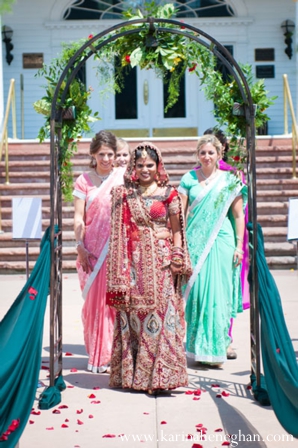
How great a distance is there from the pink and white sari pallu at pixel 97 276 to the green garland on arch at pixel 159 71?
454mm

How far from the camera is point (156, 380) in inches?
241

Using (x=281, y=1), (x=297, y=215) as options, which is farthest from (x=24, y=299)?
(x=281, y=1)

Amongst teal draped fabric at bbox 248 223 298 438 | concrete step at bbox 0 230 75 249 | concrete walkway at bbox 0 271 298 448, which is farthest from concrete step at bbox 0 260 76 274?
teal draped fabric at bbox 248 223 298 438

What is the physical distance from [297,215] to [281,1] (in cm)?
1202

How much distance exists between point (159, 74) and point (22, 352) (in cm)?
252

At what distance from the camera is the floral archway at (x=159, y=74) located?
611cm

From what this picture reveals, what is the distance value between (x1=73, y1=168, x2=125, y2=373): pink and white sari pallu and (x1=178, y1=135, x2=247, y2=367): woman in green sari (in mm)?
708

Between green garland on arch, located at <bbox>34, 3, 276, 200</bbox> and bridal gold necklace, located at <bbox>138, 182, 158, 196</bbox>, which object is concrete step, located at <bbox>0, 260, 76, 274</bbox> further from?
bridal gold necklace, located at <bbox>138, 182, 158, 196</bbox>

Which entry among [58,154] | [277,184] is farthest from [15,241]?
[58,154]

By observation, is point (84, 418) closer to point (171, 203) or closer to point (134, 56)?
point (171, 203)

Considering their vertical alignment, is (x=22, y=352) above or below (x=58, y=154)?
below

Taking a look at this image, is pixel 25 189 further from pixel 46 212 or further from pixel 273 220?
pixel 273 220

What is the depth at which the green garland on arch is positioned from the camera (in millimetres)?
6266

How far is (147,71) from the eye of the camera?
1814cm
